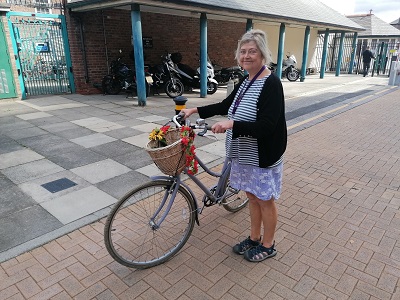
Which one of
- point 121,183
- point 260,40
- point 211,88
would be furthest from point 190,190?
point 211,88

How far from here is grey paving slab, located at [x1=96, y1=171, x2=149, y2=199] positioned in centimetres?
387

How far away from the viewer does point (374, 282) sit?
2.46m

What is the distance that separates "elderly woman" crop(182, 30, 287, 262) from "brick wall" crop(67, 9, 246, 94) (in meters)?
8.59

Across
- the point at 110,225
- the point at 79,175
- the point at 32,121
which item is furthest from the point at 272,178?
the point at 32,121

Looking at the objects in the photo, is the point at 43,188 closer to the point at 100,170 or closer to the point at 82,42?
the point at 100,170

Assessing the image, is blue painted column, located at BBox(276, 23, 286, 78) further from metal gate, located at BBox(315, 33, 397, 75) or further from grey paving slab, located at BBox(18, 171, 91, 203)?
grey paving slab, located at BBox(18, 171, 91, 203)

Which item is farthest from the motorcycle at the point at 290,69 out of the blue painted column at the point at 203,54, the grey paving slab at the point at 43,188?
the grey paving slab at the point at 43,188

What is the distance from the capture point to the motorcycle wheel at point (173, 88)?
10016 millimetres

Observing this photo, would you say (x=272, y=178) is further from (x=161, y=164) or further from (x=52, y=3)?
(x=52, y=3)

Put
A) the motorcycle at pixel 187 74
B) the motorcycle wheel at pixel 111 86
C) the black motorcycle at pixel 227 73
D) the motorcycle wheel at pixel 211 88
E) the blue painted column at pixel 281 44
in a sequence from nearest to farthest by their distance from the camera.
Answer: the motorcycle wheel at pixel 111 86, the motorcycle at pixel 187 74, the motorcycle wheel at pixel 211 88, the black motorcycle at pixel 227 73, the blue painted column at pixel 281 44

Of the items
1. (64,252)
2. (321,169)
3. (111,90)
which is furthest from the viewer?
(111,90)

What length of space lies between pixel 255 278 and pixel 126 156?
3166mm

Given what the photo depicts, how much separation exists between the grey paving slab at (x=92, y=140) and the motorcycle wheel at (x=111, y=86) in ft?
15.4

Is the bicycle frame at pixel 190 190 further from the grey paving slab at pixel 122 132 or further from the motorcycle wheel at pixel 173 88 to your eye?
the motorcycle wheel at pixel 173 88
